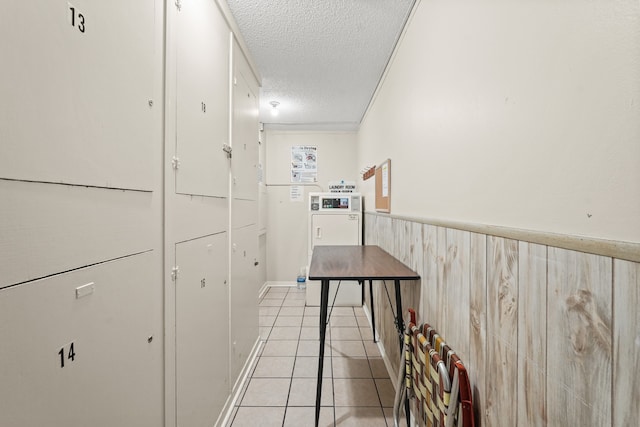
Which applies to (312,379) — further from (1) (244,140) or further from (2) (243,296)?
(1) (244,140)

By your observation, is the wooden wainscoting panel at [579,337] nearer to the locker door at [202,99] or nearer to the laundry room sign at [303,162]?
the locker door at [202,99]

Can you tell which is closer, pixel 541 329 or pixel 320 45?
pixel 541 329

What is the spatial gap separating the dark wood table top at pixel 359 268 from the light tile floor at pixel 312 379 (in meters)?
0.91

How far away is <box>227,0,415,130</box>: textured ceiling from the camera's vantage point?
185 centimetres

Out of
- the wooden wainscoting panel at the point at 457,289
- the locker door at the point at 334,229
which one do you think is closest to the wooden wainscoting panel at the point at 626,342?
the wooden wainscoting panel at the point at 457,289

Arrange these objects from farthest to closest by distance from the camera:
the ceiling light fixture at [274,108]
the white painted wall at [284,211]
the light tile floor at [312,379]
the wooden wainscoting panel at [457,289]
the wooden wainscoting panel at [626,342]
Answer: the white painted wall at [284,211]
the ceiling light fixture at [274,108]
the light tile floor at [312,379]
the wooden wainscoting panel at [457,289]
the wooden wainscoting panel at [626,342]

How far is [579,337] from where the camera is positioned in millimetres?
617

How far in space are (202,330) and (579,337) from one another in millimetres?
1442

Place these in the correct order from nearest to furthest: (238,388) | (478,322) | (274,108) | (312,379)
→ (478,322) < (238,388) < (312,379) < (274,108)

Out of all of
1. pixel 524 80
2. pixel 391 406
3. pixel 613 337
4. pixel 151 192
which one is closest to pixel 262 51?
pixel 151 192

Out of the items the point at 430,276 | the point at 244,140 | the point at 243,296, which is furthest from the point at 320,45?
the point at 243,296

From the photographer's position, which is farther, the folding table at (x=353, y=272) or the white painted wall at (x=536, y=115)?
the folding table at (x=353, y=272)

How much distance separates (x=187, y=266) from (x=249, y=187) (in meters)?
1.20

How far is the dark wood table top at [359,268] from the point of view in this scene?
1560 millimetres
